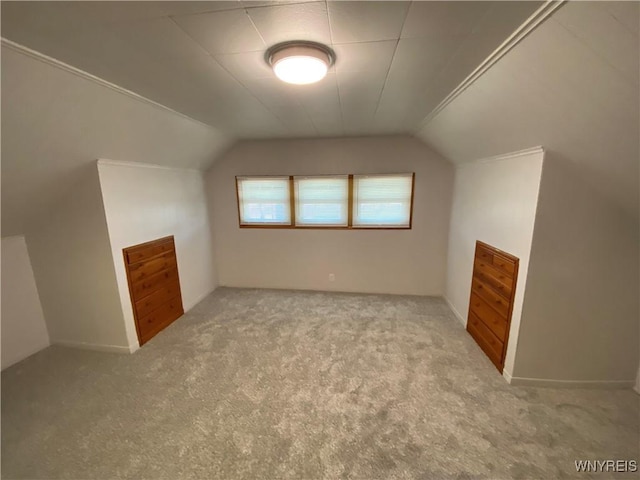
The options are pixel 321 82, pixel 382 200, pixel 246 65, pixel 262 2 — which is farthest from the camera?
pixel 382 200

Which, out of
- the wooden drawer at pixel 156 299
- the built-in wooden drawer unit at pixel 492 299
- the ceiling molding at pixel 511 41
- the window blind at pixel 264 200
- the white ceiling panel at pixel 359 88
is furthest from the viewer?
the window blind at pixel 264 200

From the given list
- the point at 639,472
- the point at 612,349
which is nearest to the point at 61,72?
the point at 639,472

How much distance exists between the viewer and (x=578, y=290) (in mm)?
2025

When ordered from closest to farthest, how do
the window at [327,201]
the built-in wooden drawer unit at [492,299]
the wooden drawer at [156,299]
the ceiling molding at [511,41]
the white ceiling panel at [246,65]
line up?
the ceiling molding at [511,41] < the white ceiling panel at [246,65] < the built-in wooden drawer unit at [492,299] < the wooden drawer at [156,299] < the window at [327,201]

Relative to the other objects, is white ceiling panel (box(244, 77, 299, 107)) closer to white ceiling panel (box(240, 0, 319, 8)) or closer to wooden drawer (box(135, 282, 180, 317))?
white ceiling panel (box(240, 0, 319, 8))

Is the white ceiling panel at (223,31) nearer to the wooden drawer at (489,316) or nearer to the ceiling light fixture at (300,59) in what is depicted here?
the ceiling light fixture at (300,59)

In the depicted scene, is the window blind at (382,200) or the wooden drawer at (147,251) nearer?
the wooden drawer at (147,251)

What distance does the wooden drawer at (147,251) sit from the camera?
2666 millimetres

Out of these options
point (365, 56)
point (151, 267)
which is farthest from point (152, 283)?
point (365, 56)

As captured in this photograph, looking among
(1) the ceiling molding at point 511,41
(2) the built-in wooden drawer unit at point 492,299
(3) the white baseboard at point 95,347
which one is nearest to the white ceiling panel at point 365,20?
(1) the ceiling molding at point 511,41

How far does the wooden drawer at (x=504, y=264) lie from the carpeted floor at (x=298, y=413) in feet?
3.10

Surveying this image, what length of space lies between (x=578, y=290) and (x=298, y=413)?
2459 millimetres

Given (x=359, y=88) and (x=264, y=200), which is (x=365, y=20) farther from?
(x=264, y=200)

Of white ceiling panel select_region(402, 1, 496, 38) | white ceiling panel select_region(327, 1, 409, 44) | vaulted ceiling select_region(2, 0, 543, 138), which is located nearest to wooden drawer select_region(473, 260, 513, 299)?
vaulted ceiling select_region(2, 0, 543, 138)
